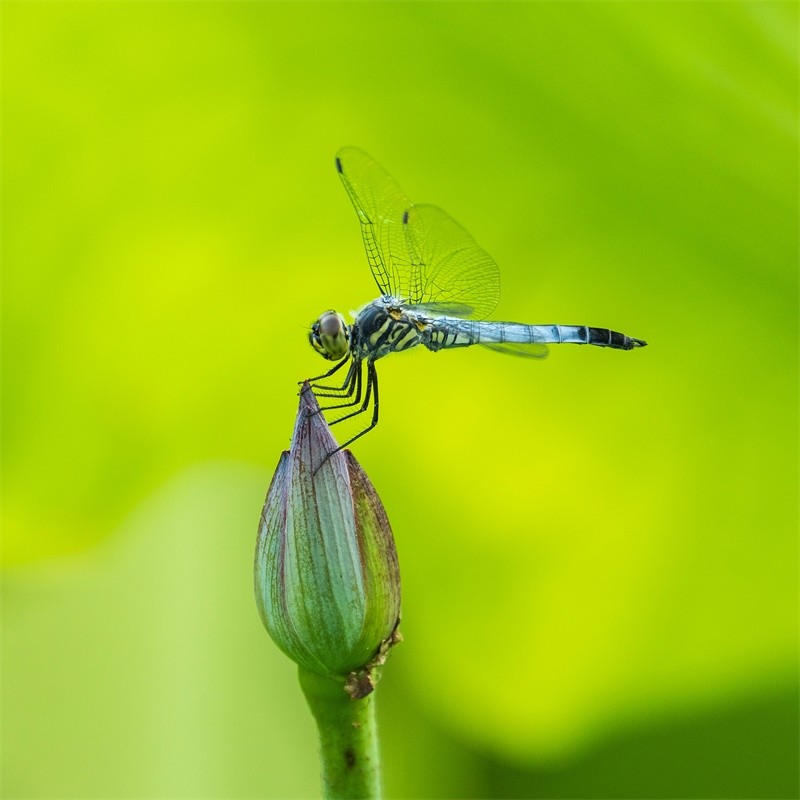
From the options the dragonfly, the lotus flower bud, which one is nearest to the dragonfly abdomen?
the dragonfly

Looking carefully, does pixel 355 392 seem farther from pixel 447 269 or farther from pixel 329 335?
pixel 447 269

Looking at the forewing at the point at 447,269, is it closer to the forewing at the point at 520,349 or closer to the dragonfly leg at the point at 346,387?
the forewing at the point at 520,349

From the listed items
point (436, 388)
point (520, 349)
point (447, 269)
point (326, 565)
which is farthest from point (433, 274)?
point (326, 565)

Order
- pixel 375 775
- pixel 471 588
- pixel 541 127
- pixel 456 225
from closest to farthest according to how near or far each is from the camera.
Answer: pixel 375 775 → pixel 456 225 → pixel 541 127 → pixel 471 588

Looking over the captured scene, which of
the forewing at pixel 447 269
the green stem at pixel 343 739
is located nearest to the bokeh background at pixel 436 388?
the forewing at pixel 447 269

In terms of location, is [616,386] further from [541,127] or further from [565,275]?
[541,127]

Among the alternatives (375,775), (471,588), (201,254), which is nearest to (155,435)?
(201,254)
